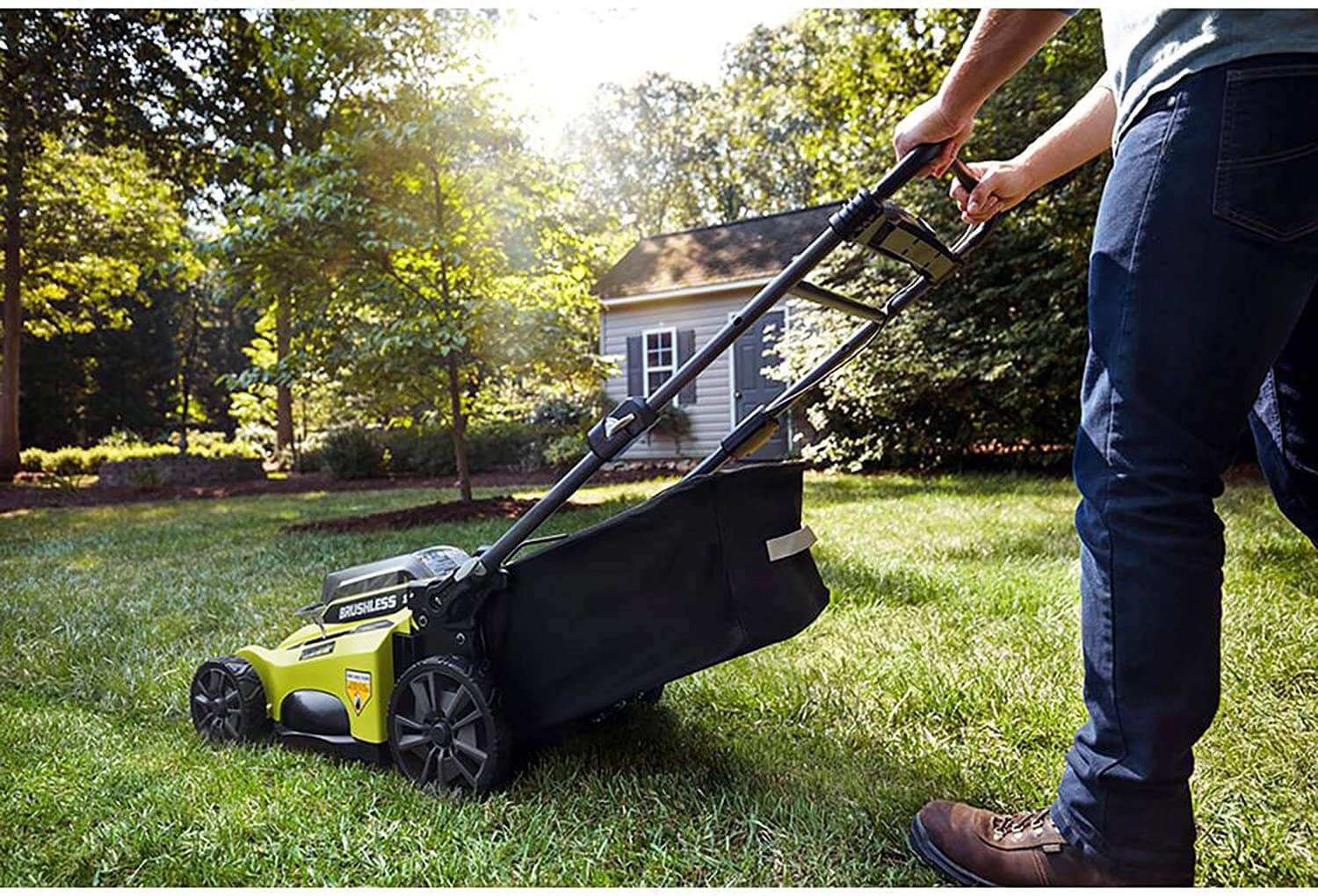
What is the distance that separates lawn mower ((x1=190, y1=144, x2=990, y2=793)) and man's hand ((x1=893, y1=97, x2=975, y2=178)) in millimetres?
18

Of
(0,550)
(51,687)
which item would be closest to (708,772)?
(51,687)

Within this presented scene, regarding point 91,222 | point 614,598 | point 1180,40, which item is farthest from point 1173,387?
point 91,222

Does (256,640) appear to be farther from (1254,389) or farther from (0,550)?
(0,550)

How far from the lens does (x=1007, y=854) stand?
100 cm

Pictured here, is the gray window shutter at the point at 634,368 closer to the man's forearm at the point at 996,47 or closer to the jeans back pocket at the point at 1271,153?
the man's forearm at the point at 996,47

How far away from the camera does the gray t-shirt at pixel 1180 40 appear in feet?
2.58

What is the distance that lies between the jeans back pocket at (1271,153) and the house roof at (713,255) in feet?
25.8

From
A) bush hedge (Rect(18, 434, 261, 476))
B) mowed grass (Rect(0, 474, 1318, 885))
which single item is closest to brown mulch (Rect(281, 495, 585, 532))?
mowed grass (Rect(0, 474, 1318, 885))

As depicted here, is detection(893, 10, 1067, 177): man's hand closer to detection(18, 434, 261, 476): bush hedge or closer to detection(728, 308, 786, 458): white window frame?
detection(728, 308, 786, 458): white window frame

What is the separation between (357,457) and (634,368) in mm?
3250

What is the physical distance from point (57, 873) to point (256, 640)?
1.16 meters

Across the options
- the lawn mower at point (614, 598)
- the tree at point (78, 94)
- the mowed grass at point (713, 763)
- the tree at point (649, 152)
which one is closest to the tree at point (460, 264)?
the mowed grass at point (713, 763)

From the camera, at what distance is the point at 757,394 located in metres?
8.37

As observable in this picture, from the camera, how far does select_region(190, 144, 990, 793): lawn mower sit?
118 centimetres
